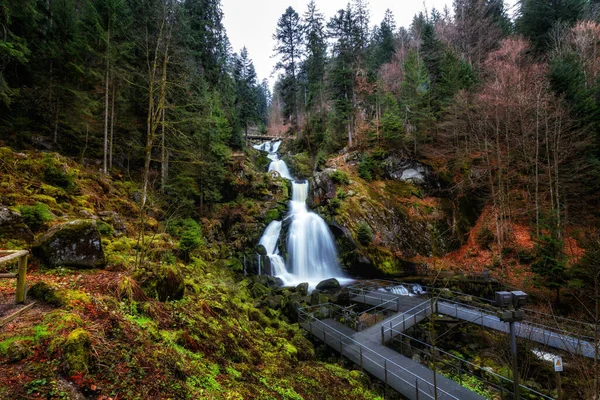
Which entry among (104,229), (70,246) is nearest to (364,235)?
(104,229)

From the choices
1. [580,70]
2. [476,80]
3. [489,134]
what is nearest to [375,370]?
[489,134]

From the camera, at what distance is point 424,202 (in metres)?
22.1

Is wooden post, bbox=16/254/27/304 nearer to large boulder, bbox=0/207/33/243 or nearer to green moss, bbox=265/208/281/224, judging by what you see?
large boulder, bbox=0/207/33/243

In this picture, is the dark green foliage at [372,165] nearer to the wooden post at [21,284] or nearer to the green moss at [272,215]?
the green moss at [272,215]

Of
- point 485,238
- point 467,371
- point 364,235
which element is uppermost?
point 364,235

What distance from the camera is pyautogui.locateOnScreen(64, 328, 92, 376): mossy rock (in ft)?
9.30

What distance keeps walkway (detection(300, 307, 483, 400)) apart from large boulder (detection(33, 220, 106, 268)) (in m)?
7.64

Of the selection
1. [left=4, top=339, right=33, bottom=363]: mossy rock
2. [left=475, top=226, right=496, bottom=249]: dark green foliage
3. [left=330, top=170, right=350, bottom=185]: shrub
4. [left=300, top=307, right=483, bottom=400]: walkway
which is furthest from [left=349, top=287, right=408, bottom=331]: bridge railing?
[left=475, top=226, right=496, bottom=249]: dark green foliage

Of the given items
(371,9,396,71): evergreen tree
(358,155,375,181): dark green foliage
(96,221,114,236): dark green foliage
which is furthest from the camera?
(371,9,396,71): evergreen tree

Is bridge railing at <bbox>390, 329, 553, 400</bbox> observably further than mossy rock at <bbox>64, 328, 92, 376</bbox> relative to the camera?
Yes

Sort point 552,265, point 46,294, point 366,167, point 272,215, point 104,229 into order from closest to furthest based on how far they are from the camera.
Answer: point 46,294, point 104,229, point 552,265, point 272,215, point 366,167

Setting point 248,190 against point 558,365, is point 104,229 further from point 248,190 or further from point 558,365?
point 248,190

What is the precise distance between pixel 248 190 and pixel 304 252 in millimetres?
7653

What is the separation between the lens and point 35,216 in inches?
275
